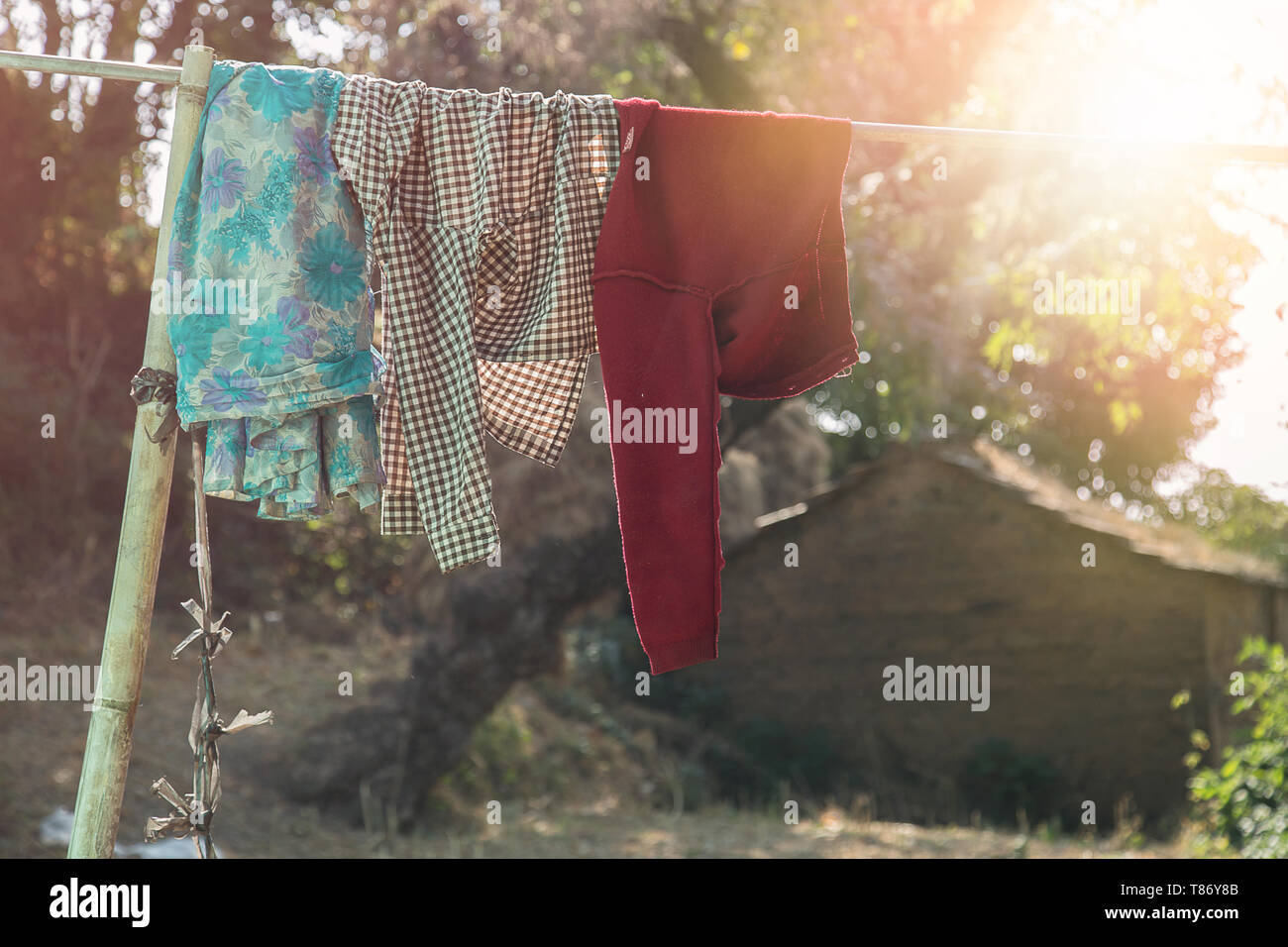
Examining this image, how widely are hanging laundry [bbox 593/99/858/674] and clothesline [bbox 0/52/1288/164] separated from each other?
167 millimetres

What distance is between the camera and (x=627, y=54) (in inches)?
376

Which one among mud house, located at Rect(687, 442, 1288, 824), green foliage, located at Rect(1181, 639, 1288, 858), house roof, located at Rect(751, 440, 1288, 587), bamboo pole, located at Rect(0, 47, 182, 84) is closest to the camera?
bamboo pole, located at Rect(0, 47, 182, 84)

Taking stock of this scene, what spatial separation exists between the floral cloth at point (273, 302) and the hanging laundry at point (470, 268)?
69 mm

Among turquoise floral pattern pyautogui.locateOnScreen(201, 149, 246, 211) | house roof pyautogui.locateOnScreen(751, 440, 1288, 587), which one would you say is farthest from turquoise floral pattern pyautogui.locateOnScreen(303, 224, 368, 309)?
house roof pyautogui.locateOnScreen(751, 440, 1288, 587)

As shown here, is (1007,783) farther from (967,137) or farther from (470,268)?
(470,268)

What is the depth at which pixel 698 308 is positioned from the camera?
2.54 m

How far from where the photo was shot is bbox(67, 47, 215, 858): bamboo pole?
239cm

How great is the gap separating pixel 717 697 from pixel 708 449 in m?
9.62

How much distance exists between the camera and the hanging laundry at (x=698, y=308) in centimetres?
244

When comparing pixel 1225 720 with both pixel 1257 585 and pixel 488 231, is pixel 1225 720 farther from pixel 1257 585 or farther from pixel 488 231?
pixel 488 231

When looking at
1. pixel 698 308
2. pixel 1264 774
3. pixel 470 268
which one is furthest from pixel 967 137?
pixel 1264 774

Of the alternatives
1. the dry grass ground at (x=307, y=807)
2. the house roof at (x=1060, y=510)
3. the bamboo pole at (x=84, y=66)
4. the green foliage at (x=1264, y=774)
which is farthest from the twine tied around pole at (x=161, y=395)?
the house roof at (x=1060, y=510)

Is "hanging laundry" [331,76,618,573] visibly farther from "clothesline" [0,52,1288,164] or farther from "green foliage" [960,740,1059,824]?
"green foliage" [960,740,1059,824]

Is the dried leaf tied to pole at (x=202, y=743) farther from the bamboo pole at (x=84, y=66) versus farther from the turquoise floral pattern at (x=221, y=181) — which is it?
the bamboo pole at (x=84, y=66)
